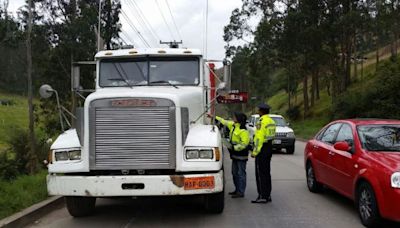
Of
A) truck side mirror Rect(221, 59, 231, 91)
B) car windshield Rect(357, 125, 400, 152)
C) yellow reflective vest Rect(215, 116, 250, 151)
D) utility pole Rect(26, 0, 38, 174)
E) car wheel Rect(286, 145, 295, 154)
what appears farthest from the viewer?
car wheel Rect(286, 145, 295, 154)

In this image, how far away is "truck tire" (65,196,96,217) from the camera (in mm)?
8195

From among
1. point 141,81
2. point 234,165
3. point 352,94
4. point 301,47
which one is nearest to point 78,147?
point 141,81

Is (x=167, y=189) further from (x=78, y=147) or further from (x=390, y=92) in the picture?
(x=390, y=92)

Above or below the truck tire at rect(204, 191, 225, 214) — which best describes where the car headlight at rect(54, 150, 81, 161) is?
above

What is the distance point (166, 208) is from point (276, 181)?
4107mm

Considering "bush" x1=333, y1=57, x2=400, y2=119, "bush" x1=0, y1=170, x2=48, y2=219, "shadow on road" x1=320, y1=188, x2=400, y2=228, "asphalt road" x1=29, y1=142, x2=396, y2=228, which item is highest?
"bush" x1=333, y1=57, x2=400, y2=119

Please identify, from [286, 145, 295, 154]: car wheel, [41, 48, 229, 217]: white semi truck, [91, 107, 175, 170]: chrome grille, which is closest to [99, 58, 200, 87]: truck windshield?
[41, 48, 229, 217]: white semi truck

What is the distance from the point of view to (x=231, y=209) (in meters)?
8.78

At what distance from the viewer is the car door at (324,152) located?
9.29 meters

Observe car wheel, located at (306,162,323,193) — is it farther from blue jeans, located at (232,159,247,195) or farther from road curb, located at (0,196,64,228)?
road curb, located at (0,196,64,228)

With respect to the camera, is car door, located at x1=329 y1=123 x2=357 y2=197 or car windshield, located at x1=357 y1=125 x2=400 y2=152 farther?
car door, located at x1=329 y1=123 x2=357 y2=197

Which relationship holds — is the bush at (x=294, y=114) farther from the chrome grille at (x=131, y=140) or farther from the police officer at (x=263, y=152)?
the chrome grille at (x=131, y=140)

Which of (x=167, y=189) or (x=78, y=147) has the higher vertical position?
(x=78, y=147)

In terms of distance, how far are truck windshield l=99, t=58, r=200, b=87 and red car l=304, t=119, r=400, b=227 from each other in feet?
8.94
